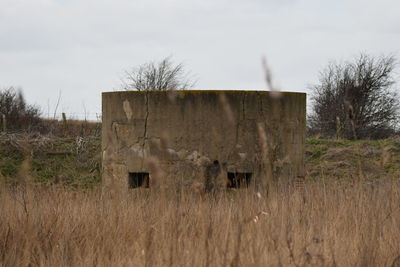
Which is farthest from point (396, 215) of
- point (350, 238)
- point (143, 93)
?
point (143, 93)

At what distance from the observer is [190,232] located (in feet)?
14.5

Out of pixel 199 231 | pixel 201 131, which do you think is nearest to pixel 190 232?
pixel 199 231

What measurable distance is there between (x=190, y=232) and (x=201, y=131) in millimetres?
2400

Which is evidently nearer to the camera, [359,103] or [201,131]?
[201,131]

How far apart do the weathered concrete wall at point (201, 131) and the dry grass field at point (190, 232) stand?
4.71 feet

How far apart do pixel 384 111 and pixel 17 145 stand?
10.3m

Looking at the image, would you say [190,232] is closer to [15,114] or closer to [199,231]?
[199,231]

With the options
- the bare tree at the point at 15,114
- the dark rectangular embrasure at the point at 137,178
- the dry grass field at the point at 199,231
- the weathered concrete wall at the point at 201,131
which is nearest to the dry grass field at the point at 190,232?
the dry grass field at the point at 199,231

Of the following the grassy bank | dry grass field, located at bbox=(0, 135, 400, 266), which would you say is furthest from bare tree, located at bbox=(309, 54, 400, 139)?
dry grass field, located at bbox=(0, 135, 400, 266)

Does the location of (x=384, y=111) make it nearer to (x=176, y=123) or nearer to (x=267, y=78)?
(x=176, y=123)

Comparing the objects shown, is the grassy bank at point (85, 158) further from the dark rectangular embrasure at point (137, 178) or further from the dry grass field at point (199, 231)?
the dry grass field at point (199, 231)

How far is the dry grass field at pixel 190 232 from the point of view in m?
3.45

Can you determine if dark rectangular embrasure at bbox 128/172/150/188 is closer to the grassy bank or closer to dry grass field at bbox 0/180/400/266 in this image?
dry grass field at bbox 0/180/400/266

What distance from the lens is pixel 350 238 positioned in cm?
397
